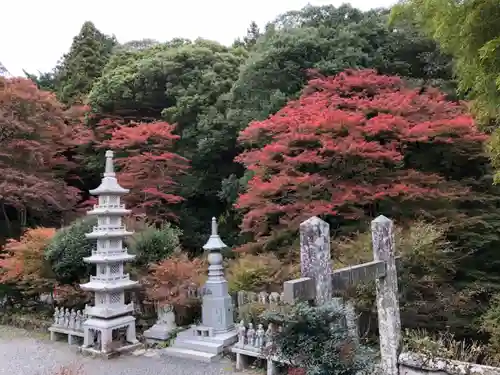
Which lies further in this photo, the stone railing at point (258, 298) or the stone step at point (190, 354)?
the stone step at point (190, 354)

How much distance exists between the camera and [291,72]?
11.5 m

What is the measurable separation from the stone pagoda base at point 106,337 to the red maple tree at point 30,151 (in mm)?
5092

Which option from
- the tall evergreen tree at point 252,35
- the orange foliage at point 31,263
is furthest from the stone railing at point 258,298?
the tall evergreen tree at point 252,35

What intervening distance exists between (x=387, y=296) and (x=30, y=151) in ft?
35.8

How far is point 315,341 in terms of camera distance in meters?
3.79

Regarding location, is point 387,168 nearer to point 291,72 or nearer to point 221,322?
point 221,322

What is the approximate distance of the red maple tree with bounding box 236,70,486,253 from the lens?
24.1ft

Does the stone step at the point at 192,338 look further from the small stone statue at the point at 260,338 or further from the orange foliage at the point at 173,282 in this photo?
the small stone statue at the point at 260,338

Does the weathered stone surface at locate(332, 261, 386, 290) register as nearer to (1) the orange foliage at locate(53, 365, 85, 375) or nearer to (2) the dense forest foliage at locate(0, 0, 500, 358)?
(2) the dense forest foliage at locate(0, 0, 500, 358)

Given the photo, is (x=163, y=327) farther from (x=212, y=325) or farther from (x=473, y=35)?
(x=473, y=35)

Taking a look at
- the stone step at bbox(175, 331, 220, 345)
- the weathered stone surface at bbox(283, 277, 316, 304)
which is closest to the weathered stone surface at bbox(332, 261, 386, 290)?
the weathered stone surface at bbox(283, 277, 316, 304)

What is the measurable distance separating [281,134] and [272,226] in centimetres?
171

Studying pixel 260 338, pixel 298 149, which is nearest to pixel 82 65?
pixel 298 149

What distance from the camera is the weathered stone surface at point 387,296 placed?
4773 mm
